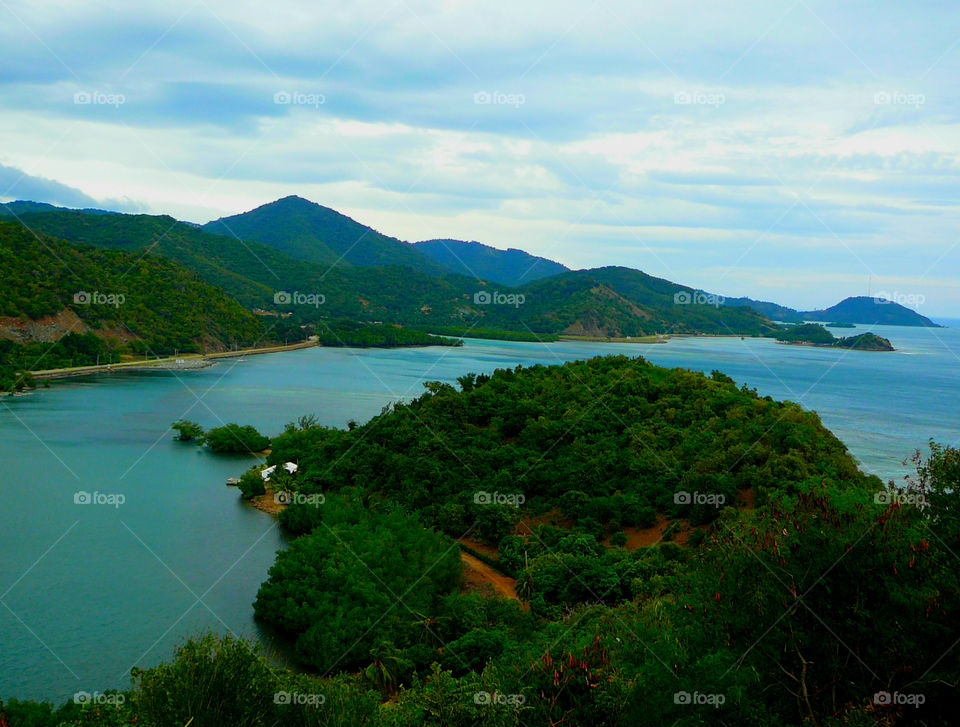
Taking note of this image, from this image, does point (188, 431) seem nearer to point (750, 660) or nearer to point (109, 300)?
point (109, 300)

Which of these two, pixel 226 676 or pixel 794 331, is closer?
pixel 226 676

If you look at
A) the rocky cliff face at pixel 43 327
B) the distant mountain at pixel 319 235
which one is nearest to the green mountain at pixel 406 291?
the distant mountain at pixel 319 235

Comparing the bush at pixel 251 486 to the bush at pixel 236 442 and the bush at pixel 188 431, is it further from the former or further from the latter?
the bush at pixel 188 431

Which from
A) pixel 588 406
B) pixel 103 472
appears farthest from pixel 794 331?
pixel 103 472

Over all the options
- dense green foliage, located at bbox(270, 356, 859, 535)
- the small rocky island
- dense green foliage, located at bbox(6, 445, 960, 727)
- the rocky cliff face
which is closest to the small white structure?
dense green foliage, located at bbox(270, 356, 859, 535)

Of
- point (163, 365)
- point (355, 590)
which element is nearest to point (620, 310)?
point (163, 365)

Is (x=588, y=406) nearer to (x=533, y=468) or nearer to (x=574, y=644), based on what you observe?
(x=533, y=468)

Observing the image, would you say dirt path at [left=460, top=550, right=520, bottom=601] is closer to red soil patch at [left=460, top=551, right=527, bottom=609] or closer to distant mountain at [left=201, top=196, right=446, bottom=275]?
red soil patch at [left=460, top=551, right=527, bottom=609]
